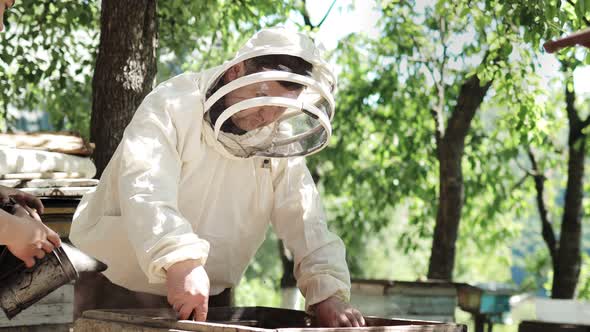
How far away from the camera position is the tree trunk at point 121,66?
15.3ft

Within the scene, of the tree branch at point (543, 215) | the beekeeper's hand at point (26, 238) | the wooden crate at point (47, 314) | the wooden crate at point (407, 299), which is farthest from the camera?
the tree branch at point (543, 215)

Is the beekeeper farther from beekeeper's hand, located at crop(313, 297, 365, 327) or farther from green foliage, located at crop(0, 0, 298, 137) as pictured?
green foliage, located at crop(0, 0, 298, 137)

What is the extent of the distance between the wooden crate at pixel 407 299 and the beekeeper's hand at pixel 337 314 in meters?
3.39

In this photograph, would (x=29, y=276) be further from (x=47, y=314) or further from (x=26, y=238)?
(x=47, y=314)

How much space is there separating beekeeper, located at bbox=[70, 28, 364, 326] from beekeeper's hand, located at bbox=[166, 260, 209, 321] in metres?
0.13

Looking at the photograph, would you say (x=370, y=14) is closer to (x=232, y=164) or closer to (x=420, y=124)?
(x=420, y=124)

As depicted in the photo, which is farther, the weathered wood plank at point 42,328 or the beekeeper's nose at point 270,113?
the weathered wood plank at point 42,328

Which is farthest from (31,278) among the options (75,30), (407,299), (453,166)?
(453,166)

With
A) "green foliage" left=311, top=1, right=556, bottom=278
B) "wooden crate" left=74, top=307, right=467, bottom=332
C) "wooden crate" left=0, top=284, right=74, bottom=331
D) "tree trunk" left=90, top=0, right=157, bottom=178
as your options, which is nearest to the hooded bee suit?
"wooden crate" left=74, top=307, right=467, bottom=332

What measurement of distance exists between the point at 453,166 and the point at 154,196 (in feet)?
16.4

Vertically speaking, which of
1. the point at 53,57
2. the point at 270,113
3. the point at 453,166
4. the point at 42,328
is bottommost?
the point at 42,328

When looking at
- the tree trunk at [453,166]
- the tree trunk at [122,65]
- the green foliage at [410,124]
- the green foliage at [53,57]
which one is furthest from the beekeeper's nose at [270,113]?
the tree trunk at [453,166]

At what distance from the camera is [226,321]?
2.77 meters

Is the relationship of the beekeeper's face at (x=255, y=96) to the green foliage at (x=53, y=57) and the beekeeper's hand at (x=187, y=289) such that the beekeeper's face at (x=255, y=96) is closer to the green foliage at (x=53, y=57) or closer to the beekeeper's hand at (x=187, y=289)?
the beekeeper's hand at (x=187, y=289)
